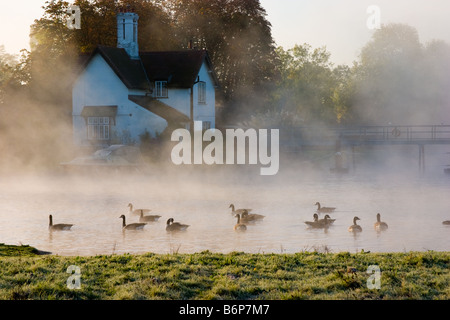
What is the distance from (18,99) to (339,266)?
54.3 m

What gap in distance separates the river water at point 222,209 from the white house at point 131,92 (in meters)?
8.92

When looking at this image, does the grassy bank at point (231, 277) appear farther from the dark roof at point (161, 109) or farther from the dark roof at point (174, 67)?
the dark roof at point (174, 67)

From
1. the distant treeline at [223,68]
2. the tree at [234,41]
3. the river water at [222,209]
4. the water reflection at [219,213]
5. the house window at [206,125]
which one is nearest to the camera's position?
the water reflection at [219,213]

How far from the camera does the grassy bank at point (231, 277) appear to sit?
38.1 feet

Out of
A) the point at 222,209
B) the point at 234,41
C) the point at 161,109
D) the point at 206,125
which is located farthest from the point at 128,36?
the point at 222,209

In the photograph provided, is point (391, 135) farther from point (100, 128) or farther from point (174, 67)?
point (100, 128)

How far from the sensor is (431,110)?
102 meters

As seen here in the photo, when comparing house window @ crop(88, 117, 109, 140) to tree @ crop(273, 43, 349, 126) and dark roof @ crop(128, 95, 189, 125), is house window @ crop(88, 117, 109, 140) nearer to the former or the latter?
dark roof @ crop(128, 95, 189, 125)

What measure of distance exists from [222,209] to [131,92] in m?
30.0

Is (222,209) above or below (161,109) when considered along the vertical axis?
below

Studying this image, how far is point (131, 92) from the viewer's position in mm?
60906

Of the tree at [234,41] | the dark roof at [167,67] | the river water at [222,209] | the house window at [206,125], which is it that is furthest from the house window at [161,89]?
the river water at [222,209]

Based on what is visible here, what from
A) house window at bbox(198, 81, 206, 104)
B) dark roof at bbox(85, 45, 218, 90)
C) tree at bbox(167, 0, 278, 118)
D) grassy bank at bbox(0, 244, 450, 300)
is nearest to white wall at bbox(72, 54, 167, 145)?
dark roof at bbox(85, 45, 218, 90)
